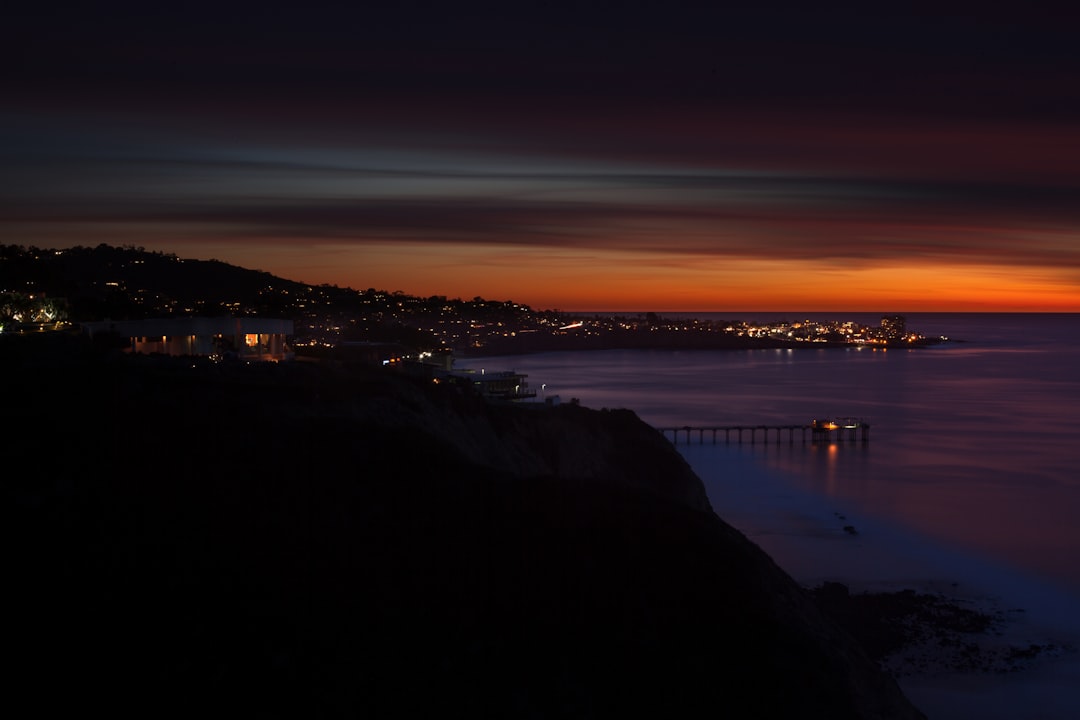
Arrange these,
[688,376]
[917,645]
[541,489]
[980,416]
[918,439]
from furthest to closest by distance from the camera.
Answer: [688,376], [980,416], [918,439], [917,645], [541,489]

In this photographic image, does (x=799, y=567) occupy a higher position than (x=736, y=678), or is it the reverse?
(x=736, y=678)

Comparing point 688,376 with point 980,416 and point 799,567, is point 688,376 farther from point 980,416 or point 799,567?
point 799,567

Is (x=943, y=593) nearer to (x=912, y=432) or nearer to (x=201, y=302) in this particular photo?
(x=912, y=432)

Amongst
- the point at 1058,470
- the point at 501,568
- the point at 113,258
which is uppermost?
the point at 113,258

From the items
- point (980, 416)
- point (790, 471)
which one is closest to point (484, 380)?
point (790, 471)

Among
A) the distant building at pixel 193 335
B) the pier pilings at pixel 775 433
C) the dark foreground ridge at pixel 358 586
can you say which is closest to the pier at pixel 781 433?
the pier pilings at pixel 775 433

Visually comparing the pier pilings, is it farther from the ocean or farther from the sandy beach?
the sandy beach

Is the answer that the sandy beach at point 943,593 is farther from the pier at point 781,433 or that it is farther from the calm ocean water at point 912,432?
the pier at point 781,433
